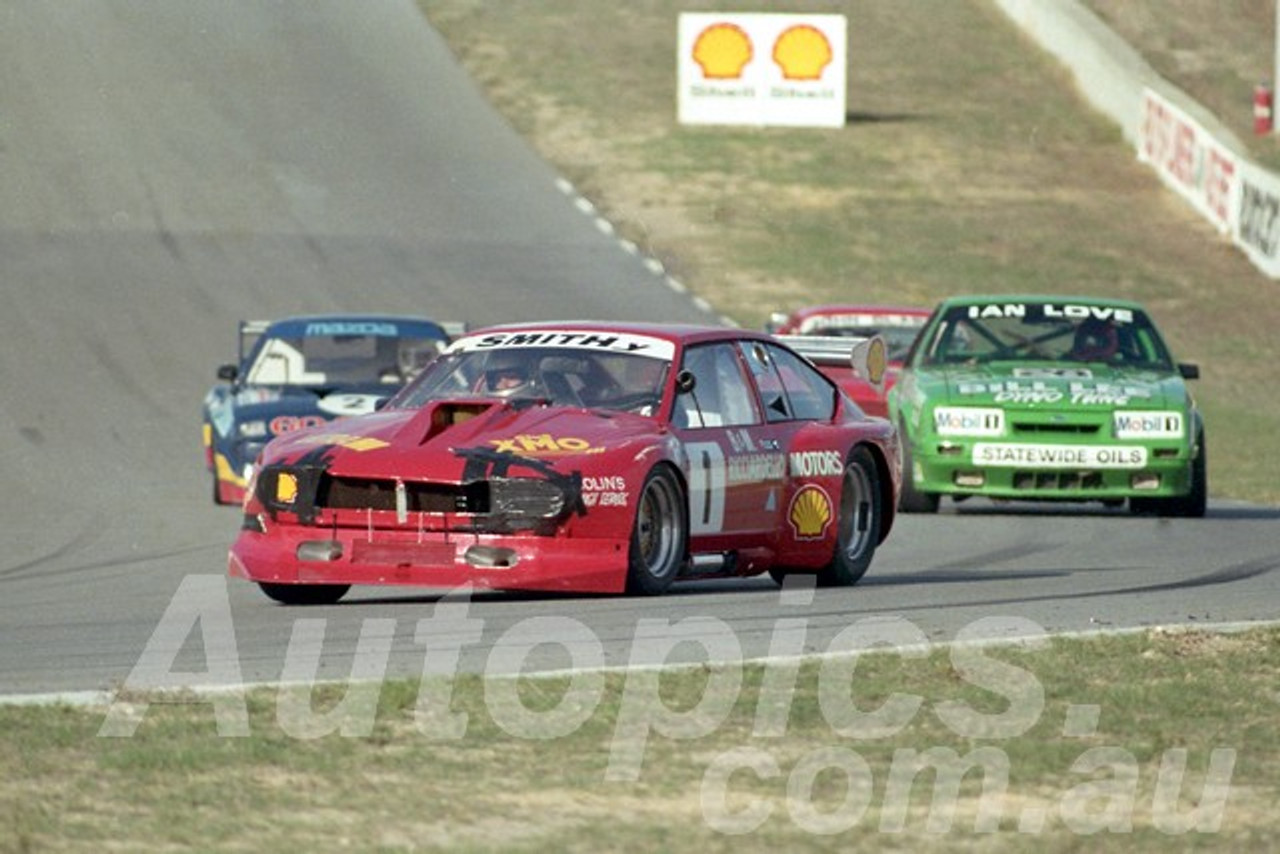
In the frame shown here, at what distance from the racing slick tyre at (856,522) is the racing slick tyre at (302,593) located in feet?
7.08

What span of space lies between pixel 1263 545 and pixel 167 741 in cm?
847

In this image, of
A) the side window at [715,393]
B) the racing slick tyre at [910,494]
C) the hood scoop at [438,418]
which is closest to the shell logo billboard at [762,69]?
the racing slick tyre at [910,494]

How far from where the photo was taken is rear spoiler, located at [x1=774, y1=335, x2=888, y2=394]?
12508 millimetres

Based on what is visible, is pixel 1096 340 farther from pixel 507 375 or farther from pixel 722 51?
pixel 722 51

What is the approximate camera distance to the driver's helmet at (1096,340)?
17531 millimetres

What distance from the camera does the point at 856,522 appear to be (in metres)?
12.6

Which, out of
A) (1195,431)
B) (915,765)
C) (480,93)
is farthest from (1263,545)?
(480,93)

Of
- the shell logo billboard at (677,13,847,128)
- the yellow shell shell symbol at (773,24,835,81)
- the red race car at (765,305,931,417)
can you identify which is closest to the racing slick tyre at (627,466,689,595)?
the red race car at (765,305,931,417)

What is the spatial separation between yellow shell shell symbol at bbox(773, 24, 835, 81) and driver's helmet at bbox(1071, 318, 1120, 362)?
22646mm

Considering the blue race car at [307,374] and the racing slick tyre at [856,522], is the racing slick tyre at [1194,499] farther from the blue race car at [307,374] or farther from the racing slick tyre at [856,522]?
the blue race car at [307,374]

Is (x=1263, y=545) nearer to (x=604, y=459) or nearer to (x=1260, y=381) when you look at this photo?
(x=604, y=459)

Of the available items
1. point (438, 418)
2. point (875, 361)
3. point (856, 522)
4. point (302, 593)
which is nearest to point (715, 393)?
point (875, 361)

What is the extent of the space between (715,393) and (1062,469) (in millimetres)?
4918

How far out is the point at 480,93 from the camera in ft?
133
